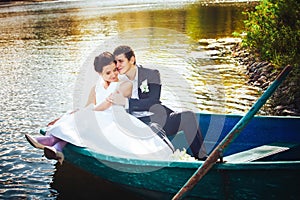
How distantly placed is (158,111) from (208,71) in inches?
279

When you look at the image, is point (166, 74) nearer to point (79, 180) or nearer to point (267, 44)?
point (267, 44)

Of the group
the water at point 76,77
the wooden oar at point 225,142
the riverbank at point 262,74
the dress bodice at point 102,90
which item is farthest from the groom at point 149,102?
the riverbank at point 262,74

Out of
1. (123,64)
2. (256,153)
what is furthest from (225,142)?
(123,64)

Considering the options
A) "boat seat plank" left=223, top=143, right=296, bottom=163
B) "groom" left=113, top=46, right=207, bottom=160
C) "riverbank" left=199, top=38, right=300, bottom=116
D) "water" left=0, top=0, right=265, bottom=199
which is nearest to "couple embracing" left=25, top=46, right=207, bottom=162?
"groom" left=113, top=46, right=207, bottom=160

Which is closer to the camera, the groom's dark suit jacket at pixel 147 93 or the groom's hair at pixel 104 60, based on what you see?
the groom's hair at pixel 104 60

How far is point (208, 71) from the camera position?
13.3 metres

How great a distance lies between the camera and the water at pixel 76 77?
6.74m

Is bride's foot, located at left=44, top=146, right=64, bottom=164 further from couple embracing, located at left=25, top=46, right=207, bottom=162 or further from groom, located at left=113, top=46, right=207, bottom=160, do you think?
groom, located at left=113, top=46, right=207, bottom=160

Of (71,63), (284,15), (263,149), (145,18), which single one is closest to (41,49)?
(71,63)

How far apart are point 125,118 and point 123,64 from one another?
77 centimetres

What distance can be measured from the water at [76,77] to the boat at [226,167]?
28.0 inches

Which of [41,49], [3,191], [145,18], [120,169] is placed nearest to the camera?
[120,169]

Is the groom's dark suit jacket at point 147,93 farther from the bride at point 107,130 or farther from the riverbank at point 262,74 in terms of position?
the riverbank at point 262,74

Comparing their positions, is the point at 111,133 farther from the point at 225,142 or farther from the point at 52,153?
the point at 225,142
